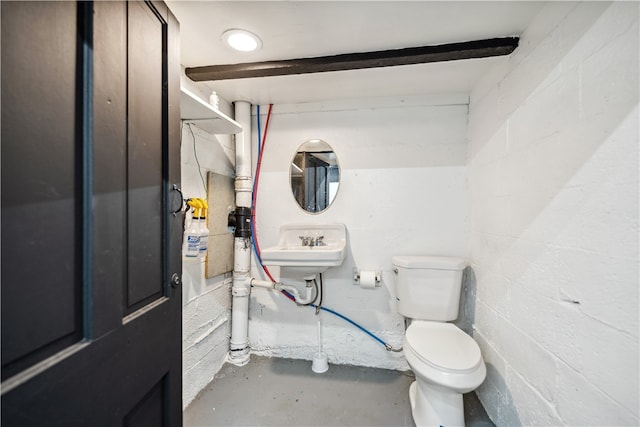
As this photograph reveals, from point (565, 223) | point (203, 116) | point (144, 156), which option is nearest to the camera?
point (144, 156)

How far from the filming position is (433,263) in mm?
1587

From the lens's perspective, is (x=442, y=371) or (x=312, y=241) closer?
(x=442, y=371)

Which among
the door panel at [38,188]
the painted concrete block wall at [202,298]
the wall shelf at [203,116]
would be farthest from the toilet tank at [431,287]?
the door panel at [38,188]

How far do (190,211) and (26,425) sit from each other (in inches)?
41.9

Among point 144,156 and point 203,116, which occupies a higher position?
point 203,116

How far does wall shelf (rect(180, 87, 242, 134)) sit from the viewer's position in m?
1.21

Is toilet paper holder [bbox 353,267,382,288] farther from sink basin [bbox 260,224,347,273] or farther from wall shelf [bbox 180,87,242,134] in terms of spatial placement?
wall shelf [bbox 180,87,242,134]

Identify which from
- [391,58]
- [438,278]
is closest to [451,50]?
[391,58]

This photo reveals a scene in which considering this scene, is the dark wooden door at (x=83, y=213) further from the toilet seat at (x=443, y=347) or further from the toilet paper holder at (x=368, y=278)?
the toilet paper holder at (x=368, y=278)

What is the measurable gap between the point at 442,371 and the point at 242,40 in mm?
1737

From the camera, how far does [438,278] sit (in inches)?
62.6

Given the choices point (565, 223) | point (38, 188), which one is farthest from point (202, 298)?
point (565, 223)

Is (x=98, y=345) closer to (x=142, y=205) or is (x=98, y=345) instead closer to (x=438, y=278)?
(x=142, y=205)

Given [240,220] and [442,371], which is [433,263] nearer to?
[442,371]
